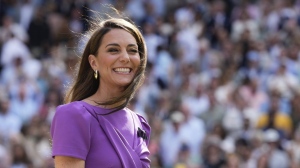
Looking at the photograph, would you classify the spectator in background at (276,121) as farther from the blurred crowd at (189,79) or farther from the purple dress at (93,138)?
the purple dress at (93,138)

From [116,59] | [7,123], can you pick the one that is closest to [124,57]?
[116,59]

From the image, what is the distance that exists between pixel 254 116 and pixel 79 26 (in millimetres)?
3994

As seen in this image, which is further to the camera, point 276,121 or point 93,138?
point 276,121

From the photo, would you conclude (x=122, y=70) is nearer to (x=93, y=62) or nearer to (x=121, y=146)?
(x=93, y=62)

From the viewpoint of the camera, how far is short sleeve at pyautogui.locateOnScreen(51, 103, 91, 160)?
145 inches

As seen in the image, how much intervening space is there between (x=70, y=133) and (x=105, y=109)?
27cm

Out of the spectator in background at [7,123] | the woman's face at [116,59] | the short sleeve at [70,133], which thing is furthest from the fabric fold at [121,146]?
the spectator in background at [7,123]

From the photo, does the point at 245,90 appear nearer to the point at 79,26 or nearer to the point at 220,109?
the point at 220,109

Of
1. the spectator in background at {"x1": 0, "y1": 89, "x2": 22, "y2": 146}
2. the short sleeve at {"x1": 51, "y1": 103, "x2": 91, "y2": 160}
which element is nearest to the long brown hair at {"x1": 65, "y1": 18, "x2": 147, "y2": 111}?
the short sleeve at {"x1": 51, "y1": 103, "x2": 91, "y2": 160}

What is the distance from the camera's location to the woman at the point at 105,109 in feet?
12.1

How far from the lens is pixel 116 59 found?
387 centimetres

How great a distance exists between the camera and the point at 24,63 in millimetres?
12984

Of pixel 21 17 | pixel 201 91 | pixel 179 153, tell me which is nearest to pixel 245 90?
pixel 201 91

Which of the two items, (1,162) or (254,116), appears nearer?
(1,162)
